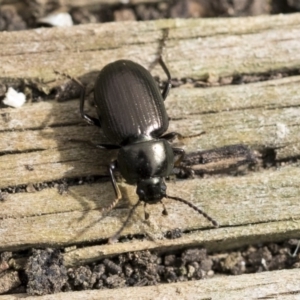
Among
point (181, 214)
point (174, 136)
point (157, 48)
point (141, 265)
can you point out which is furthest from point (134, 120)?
point (141, 265)

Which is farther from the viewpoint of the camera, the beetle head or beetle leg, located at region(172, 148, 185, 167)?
beetle leg, located at region(172, 148, 185, 167)

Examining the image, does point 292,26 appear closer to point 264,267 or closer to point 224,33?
point 224,33

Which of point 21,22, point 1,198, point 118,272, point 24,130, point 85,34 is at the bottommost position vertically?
point 118,272

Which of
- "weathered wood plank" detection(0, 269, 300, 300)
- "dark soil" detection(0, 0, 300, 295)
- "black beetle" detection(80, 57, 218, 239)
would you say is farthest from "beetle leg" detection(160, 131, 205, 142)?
"weathered wood plank" detection(0, 269, 300, 300)

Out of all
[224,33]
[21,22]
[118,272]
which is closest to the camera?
[118,272]

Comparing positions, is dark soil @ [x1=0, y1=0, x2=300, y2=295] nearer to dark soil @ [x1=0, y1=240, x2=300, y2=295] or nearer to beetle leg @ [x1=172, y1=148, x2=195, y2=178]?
dark soil @ [x1=0, y1=240, x2=300, y2=295]

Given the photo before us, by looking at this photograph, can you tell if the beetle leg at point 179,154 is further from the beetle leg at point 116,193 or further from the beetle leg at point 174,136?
the beetle leg at point 116,193

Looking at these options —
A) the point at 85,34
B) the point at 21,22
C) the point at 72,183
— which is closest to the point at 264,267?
the point at 72,183
